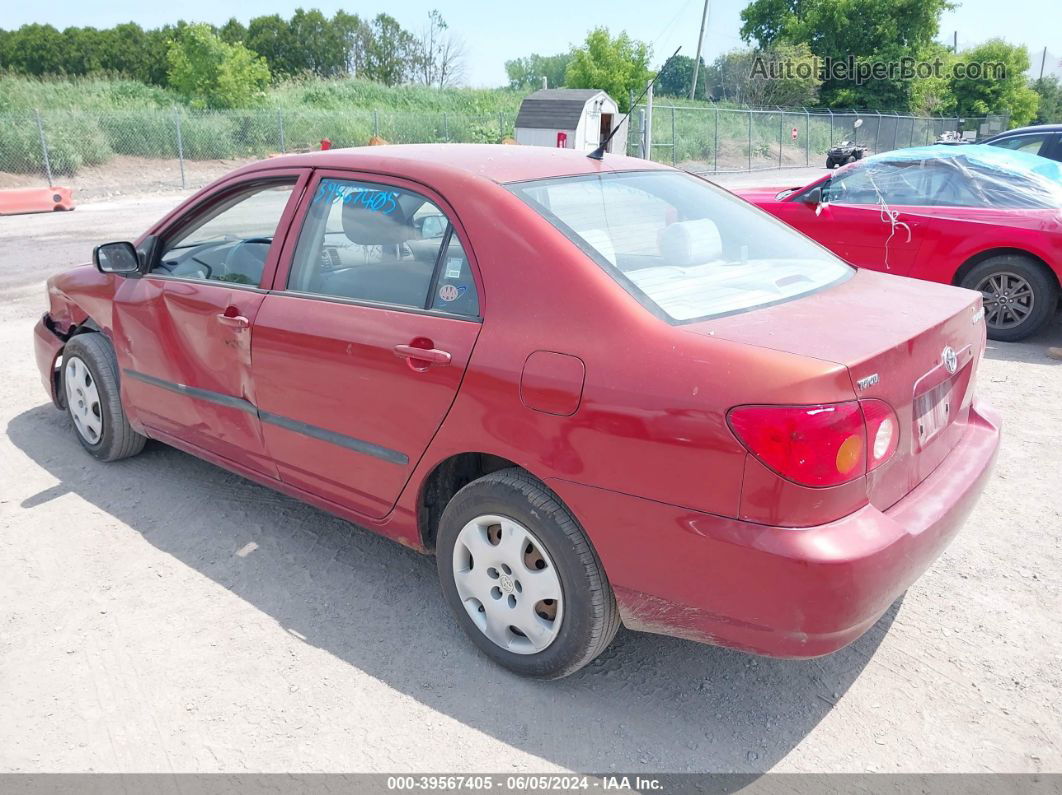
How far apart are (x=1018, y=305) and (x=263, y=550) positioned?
20.0ft

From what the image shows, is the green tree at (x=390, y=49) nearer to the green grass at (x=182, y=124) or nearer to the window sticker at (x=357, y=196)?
the green grass at (x=182, y=124)

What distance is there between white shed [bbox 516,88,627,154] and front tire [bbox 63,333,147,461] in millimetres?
22182

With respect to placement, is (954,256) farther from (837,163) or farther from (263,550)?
(837,163)

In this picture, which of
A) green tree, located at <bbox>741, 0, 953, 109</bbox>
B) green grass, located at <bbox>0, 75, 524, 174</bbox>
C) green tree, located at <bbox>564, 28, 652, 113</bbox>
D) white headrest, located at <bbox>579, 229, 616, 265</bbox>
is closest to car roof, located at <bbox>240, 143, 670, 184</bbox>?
white headrest, located at <bbox>579, 229, 616, 265</bbox>

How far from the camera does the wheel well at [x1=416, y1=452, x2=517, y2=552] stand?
9.73 ft

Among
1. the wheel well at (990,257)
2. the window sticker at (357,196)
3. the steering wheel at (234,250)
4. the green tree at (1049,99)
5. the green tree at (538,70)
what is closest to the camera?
the window sticker at (357,196)

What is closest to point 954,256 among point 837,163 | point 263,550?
point 263,550

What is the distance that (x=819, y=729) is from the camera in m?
2.63

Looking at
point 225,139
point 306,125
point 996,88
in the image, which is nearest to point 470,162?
point 225,139

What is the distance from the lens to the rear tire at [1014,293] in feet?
22.0

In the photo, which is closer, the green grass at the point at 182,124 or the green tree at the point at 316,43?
the green grass at the point at 182,124

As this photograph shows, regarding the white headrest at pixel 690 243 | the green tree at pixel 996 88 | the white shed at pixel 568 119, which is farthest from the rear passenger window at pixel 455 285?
the green tree at pixel 996 88

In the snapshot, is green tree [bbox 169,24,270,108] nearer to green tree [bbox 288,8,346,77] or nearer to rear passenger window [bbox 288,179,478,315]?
rear passenger window [bbox 288,179,478,315]

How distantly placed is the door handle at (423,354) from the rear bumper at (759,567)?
56 cm
